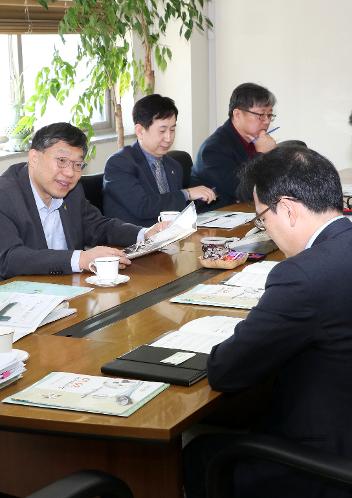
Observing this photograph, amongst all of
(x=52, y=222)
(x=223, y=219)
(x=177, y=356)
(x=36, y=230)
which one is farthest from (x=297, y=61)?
(x=177, y=356)

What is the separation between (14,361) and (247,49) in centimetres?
494

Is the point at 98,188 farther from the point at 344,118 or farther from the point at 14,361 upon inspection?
the point at 344,118

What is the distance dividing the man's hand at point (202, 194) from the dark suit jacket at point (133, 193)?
0.35 ft

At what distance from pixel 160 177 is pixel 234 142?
27.8 inches

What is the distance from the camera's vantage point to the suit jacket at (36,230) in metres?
3.12

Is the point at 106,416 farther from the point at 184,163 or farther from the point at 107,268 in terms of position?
the point at 184,163

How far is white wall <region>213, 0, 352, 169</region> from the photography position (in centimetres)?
629

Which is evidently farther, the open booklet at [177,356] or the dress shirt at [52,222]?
the dress shirt at [52,222]

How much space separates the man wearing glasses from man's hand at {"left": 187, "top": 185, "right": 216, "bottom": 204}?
31 cm

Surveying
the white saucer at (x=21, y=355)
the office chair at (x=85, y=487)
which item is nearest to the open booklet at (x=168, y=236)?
the white saucer at (x=21, y=355)

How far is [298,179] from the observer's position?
2.02 m

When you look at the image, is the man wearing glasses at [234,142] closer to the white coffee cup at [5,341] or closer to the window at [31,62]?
the window at [31,62]

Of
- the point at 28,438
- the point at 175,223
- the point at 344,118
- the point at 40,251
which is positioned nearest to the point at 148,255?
the point at 175,223

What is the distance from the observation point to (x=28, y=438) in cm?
221
